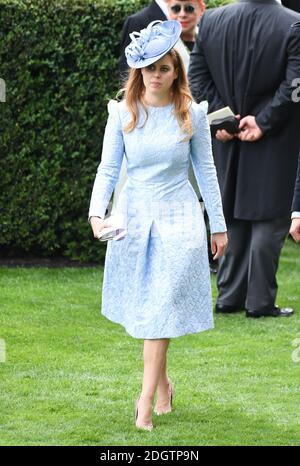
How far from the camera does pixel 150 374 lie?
6301mm

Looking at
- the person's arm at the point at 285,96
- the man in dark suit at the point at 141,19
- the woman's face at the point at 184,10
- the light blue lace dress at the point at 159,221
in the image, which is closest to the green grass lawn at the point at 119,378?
the light blue lace dress at the point at 159,221

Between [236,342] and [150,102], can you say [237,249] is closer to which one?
[236,342]

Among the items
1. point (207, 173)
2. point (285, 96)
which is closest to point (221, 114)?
point (285, 96)

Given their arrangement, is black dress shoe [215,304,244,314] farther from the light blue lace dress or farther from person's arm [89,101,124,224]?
person's arm [89,101,124,224]

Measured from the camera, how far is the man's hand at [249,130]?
893 centimetres

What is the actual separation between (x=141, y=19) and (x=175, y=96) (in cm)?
326

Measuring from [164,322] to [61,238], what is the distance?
458 cm

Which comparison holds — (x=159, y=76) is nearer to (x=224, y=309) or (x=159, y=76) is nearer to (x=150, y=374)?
(x=150, y=374)

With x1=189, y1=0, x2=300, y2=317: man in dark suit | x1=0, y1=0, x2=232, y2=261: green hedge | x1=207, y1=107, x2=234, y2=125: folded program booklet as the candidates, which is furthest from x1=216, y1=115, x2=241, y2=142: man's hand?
x1=0, y1=0, x2=232, y2=261: green hedge

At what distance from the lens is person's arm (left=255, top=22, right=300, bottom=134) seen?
8.77 m

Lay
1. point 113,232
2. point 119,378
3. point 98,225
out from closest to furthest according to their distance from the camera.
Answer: point 113,232
point 98,225
point 119,378

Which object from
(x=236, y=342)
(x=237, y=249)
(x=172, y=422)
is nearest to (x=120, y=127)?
(x=172, y=422)

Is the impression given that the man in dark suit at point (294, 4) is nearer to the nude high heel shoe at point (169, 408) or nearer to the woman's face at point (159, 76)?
the woman's face at point (159, 76)

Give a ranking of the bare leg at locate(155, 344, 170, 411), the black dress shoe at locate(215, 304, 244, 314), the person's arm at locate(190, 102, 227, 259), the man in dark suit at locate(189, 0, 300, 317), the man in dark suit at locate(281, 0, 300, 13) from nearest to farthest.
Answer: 1. the person's arm at locate(190, 102, 227, 259)
2. the bare leg at locate(155, 344, 170, 411)
3. the man in dark suit at locate(189, 0, 300, 317)
4. the black dress shoe at locate(215, 304, 244, 314)
5. the man in dark suit at locate(281, 0, 300, 13)
